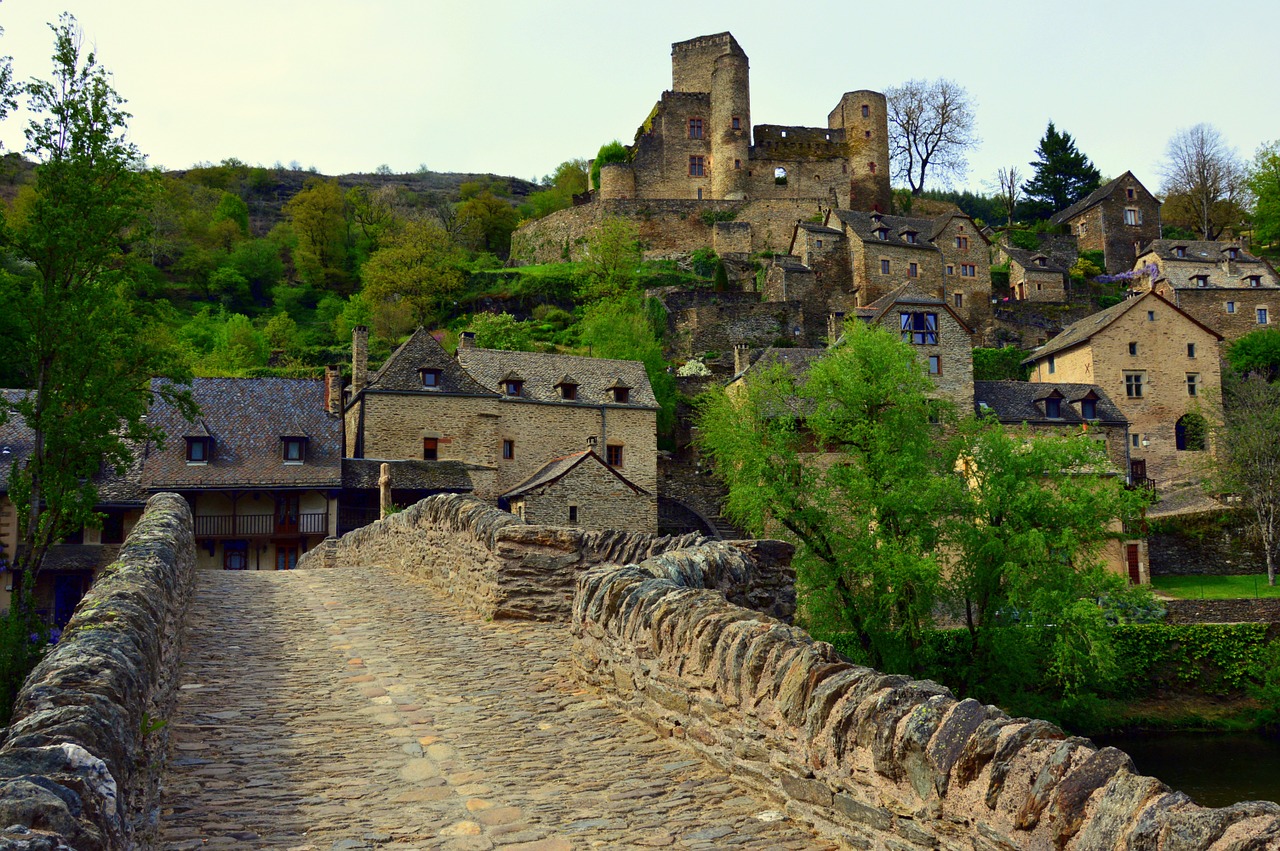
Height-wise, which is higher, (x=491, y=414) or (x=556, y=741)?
(x=491, y=414)

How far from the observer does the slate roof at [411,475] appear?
40.4 m

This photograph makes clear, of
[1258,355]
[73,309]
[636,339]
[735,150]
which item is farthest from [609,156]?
[73,309]

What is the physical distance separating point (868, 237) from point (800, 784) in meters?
68.8

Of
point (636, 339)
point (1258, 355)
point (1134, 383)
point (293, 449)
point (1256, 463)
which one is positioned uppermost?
point (636, 339)

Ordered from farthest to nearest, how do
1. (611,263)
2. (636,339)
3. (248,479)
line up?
(611,263), (636,339), (248,479)

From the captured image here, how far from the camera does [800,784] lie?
587 cm

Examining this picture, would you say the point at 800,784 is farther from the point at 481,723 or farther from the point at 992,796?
the point at 481,723

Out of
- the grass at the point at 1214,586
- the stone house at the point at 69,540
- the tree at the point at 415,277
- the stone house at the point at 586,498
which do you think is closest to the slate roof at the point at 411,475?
the stone house at the point at 586,498

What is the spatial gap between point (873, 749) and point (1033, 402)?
49.2 metres

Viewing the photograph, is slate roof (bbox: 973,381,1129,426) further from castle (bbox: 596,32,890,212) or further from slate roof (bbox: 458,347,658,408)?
castle (bbox: 596,32,890,212)

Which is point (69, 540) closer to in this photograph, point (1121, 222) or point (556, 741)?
point (556, 741)

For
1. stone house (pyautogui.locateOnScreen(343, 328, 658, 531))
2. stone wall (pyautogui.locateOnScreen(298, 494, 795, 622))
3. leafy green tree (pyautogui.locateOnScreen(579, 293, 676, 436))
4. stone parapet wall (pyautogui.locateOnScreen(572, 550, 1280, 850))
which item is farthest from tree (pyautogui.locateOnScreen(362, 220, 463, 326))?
stone parapet wall (pyautogui.locateOnScreen(572, 550, 1280, 850))

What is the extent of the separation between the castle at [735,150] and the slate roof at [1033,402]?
1362 inches

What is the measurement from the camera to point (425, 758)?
7129mm
